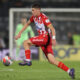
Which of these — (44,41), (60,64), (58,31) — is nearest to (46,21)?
(44,41)

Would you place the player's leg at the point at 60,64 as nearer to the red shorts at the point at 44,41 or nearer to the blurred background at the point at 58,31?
the red shorts at the point at 44,41

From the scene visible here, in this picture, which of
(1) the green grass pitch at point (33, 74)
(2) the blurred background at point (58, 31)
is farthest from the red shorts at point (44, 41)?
(2) the blurred background at point (58, 31)

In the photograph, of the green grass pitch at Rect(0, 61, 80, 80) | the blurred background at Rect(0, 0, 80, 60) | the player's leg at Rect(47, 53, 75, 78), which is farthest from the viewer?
the blurred background at Rect(0, 0, 80, 60)

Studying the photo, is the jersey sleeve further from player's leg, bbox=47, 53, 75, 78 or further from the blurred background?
the blurred background

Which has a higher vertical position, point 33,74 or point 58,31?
point 58,31

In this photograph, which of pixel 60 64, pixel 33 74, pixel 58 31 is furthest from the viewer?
pixel 58 31

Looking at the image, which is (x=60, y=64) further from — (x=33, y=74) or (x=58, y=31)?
(x=58, y=31)

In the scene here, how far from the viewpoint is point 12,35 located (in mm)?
17500

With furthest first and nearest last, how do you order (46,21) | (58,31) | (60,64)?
(58,31) → (46,21) → (60,64)

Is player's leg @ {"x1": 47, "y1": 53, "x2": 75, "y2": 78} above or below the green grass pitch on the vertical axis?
above

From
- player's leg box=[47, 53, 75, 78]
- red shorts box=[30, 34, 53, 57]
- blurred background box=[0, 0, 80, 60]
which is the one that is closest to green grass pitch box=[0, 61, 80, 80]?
player's leg box=[47, 53, 75, 78]

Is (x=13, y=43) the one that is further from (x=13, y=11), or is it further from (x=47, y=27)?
(x=47, y=27)

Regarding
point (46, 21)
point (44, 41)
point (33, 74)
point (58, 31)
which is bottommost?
point (33, 74)

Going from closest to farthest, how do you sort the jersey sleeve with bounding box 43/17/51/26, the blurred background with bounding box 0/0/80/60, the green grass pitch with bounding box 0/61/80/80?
the green grass pitch with bounding box 0/61/80/80 → the jersey sleeve with bounding box 43/17/51/26 → the blurred background with bounding box 0/0/80/60
